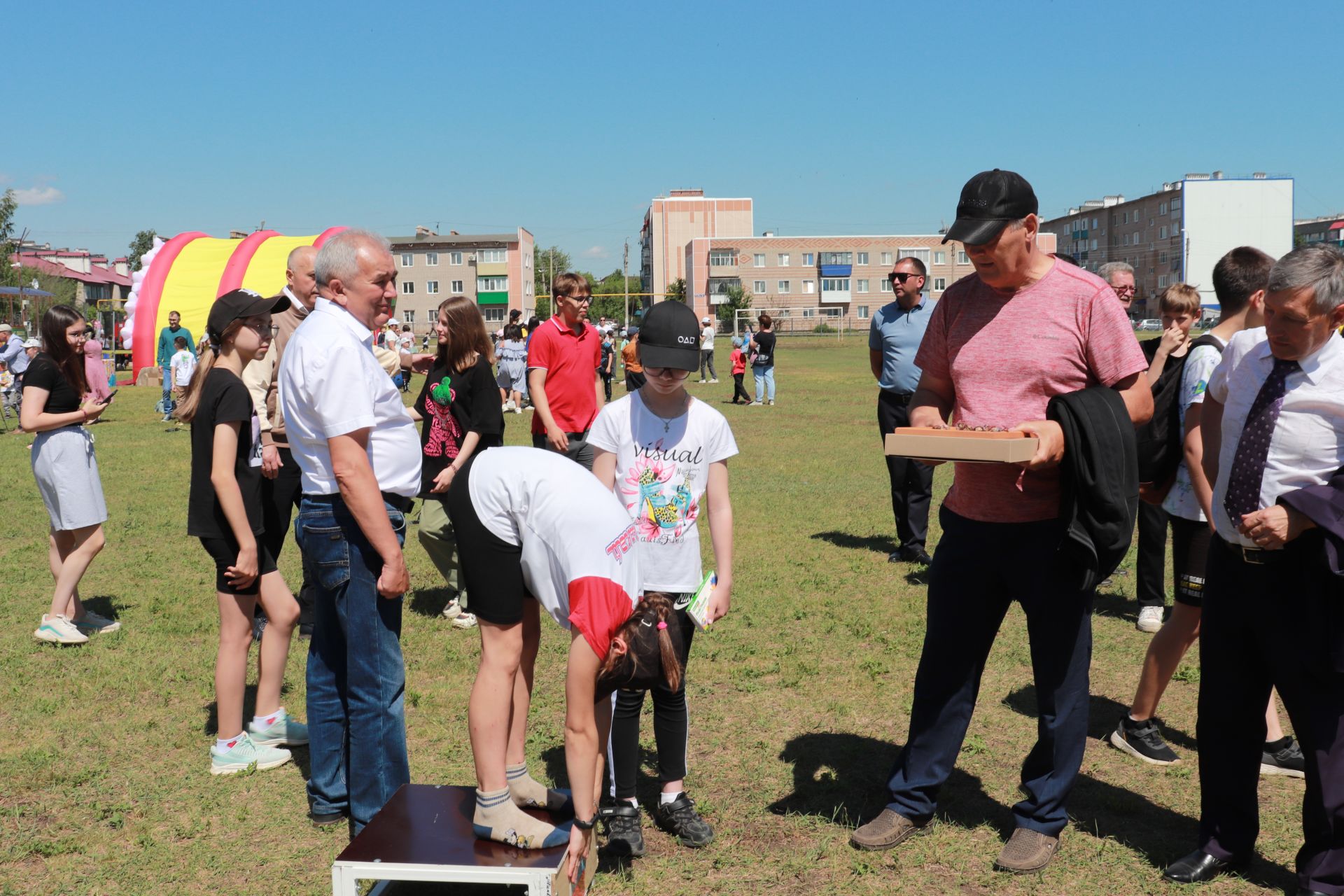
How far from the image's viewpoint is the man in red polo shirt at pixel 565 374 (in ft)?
21.6

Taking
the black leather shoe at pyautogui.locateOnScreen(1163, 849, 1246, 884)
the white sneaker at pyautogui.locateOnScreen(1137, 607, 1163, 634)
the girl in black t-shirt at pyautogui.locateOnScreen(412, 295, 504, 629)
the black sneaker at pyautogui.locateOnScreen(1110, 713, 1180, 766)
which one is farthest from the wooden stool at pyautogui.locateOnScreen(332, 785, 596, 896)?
the white sneaker at pyautogui.locateOnScreen(1137, 607, 1163, 634)

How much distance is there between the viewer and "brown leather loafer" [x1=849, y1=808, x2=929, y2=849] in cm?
380

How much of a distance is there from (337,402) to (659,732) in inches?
66.5

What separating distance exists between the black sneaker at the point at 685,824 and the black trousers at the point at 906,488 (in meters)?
4.50

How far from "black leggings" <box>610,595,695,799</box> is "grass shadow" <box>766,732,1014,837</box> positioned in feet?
1.83

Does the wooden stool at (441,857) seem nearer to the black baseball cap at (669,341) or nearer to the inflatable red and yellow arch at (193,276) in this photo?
the black baseball cap at (669,341)

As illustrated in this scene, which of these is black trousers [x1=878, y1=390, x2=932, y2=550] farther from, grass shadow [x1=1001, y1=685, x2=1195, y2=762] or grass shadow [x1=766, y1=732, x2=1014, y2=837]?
grass shadow [x1=766, y1=732, x2=1014, y2=837]

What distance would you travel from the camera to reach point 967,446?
317cm

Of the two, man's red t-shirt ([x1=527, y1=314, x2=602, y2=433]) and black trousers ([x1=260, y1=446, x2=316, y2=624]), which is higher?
man's red t-shirt ([x1=527, y1=314, x2=602, y2=433])

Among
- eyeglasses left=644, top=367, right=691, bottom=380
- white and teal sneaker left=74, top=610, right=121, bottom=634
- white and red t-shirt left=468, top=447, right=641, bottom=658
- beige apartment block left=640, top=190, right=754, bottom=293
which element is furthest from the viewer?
beige apartment block left=640, top=190, right=754, bottom=293

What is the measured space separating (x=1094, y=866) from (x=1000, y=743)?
111cm

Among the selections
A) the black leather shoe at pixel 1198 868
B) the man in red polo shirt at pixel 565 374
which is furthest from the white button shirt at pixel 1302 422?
the man in red polo shirt at pixel 565 374

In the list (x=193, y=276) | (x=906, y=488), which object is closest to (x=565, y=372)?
(x=906, y=488)

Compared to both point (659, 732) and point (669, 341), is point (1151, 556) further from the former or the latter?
point (669, 341)
